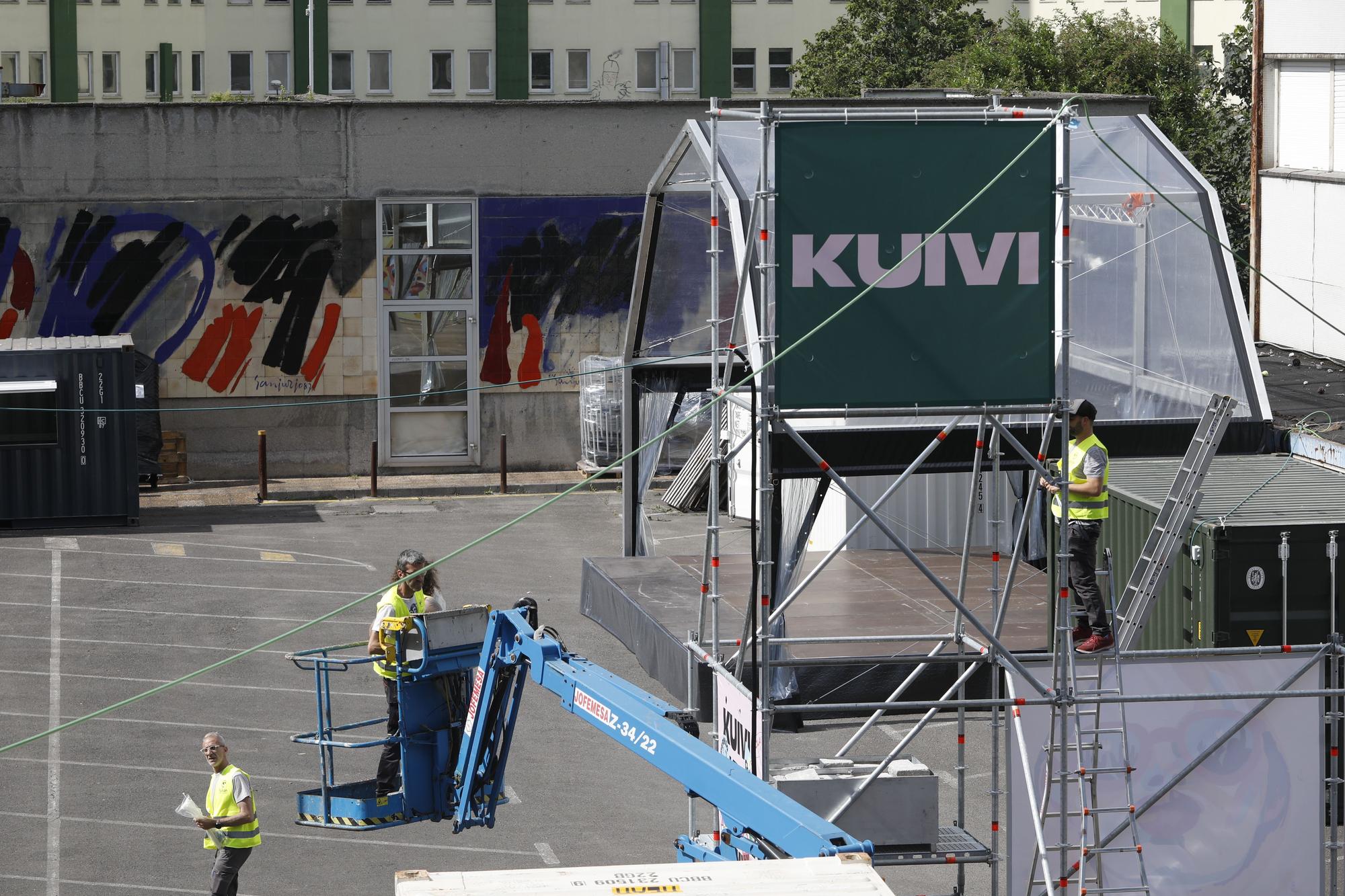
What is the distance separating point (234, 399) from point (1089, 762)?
71.6 ft

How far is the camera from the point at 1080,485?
578 inches

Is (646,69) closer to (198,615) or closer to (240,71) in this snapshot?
(240,71)

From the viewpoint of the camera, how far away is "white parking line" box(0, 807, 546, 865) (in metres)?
13.3

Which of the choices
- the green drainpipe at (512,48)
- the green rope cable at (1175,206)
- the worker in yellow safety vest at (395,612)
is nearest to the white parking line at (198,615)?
the worker in yellow safety vest at (395,612)

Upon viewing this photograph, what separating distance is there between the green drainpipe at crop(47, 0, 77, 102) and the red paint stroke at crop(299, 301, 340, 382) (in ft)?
122

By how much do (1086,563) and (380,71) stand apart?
5357 centimetres

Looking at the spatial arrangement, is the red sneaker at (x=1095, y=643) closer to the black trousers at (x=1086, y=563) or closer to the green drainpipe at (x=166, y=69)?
the black trousers at (x=1086, y=563)

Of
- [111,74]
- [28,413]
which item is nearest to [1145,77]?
[28,413]

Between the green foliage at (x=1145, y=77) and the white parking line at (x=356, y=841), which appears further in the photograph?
the green foliage at (x=1145, y=77)

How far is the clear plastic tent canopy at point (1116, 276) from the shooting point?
18.3 m

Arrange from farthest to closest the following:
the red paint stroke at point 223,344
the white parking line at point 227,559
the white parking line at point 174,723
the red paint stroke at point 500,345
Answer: the red paint stroke at point 500,345, the red paint stroke at point 223,344, the white parking line at point 227,559, the white parking line at point 174,723

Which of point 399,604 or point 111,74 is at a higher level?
point 111,74

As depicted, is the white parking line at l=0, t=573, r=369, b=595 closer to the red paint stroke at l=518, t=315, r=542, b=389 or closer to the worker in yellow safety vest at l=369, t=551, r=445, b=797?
the worker in yellow safety vest at l=369, t=551, r=445, b=797

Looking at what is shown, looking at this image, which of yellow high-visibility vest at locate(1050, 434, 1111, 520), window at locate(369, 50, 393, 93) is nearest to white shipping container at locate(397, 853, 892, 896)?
yellow high-visibility vest at locate(1050, 434, 1111, 520)
